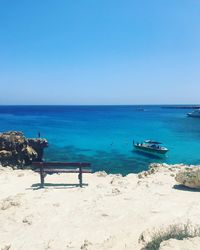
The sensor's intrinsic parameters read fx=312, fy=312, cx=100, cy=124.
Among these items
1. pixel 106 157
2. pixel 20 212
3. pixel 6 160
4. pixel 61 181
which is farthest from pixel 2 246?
pixel 106 157

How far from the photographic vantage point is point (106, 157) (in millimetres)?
35875

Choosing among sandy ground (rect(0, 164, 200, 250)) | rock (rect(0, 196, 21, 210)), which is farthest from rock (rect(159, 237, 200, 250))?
rock (rect(0, 196, 21, 210))

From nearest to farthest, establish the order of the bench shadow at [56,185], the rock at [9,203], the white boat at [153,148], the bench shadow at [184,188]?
the rock at [9,203]
the bench shadow at [184,188]
the bench shadow at [56,185]
the white boat at [153,148]

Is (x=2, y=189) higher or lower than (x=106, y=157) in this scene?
higher

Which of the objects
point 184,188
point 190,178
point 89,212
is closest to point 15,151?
point 184,188

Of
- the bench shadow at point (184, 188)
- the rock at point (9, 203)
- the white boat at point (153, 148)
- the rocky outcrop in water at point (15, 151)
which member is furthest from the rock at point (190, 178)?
the white boat at point (153, 148)

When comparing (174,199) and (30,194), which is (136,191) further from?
(30,194)

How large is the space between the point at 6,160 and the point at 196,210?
2280cm

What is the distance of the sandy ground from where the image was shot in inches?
348

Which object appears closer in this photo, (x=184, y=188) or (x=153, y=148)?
(x=184, y=188)

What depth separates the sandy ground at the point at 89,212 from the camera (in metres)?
8.85

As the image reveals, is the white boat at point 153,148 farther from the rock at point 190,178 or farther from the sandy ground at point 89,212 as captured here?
the rock at point 190,178

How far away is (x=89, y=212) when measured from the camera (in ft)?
36.2

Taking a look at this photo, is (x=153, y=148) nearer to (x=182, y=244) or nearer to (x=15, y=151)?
(x=15, y=151)
